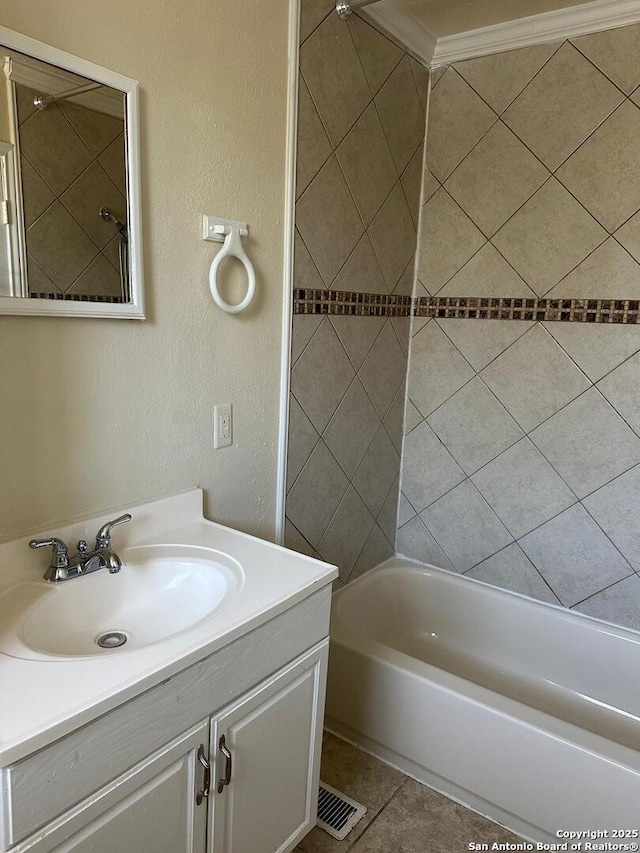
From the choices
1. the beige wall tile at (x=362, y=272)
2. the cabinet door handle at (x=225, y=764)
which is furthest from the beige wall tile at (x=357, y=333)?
the cabinet door handle at (x=225, y=764)

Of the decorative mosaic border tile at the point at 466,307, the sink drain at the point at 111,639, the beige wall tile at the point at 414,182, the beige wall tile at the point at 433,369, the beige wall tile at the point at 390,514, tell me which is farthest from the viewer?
the beige wall tile at the point at 390,514

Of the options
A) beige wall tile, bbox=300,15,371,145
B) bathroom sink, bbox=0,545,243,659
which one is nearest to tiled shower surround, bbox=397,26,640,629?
beige wall tile, bbox=300,15,371,145

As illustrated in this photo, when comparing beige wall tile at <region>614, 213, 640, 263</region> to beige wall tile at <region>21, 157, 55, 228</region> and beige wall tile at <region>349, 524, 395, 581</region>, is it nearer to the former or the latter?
beige wall tile at <region>349, 524, 395, 581</region>

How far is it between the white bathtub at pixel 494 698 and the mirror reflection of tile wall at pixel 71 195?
1380 mm

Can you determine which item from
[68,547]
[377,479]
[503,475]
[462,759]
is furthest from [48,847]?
[503,475]

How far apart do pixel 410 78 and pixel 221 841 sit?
2.44m

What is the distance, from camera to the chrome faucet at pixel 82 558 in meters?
1.24

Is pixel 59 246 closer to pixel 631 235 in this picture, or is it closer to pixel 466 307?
pixel 466 307

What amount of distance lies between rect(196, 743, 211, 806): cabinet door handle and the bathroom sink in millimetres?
224

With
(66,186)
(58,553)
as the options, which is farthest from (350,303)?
(58,553)

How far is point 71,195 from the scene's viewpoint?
1.24 meters

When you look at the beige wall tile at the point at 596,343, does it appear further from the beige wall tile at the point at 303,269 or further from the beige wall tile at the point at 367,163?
the beige wall tile at the point at 303,269

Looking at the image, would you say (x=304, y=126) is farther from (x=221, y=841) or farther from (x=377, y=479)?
(x=221, y=841)

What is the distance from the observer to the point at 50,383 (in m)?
1.26
